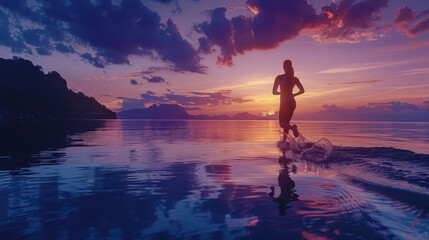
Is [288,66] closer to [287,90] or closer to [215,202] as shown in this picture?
[287,90]

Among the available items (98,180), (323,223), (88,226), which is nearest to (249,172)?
(323,223)

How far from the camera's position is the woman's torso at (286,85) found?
9875 millimetres

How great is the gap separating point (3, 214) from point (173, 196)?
259 centimetres

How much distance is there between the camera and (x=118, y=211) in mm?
3615

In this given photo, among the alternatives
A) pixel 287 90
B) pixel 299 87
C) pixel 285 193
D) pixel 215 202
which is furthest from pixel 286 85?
pixel 215 202

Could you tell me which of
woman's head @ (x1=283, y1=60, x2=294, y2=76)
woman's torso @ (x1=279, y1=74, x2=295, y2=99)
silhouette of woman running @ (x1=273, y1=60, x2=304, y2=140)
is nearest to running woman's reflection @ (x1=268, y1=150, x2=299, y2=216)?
silhouette of woman running @ (x1=273, y1=60, x2=304, y2=140)

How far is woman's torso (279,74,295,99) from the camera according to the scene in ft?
32.4

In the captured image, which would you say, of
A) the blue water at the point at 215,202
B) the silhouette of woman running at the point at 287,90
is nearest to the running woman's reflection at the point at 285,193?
the blue water at the point at 215,202

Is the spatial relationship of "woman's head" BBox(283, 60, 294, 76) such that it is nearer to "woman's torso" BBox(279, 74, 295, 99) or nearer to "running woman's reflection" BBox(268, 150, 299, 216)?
"woman's torso" BBox(279, 74, 295, 99)

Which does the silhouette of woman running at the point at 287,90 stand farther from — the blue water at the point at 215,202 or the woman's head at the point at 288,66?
the blue water at the point at 215,202

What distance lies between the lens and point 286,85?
992cm

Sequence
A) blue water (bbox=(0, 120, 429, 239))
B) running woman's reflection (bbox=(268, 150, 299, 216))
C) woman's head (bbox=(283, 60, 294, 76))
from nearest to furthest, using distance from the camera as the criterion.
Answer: blue water (bbox=(0, 120, 429, 239)) → running woman's reflection (bbox=(268, 150, 299, 216)) → woman's head (bbox=(283, 60, 294, 76))

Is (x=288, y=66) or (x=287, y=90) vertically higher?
(x=288, y=66)

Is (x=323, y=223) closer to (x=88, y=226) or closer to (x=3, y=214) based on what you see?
(x=88, y=226)
